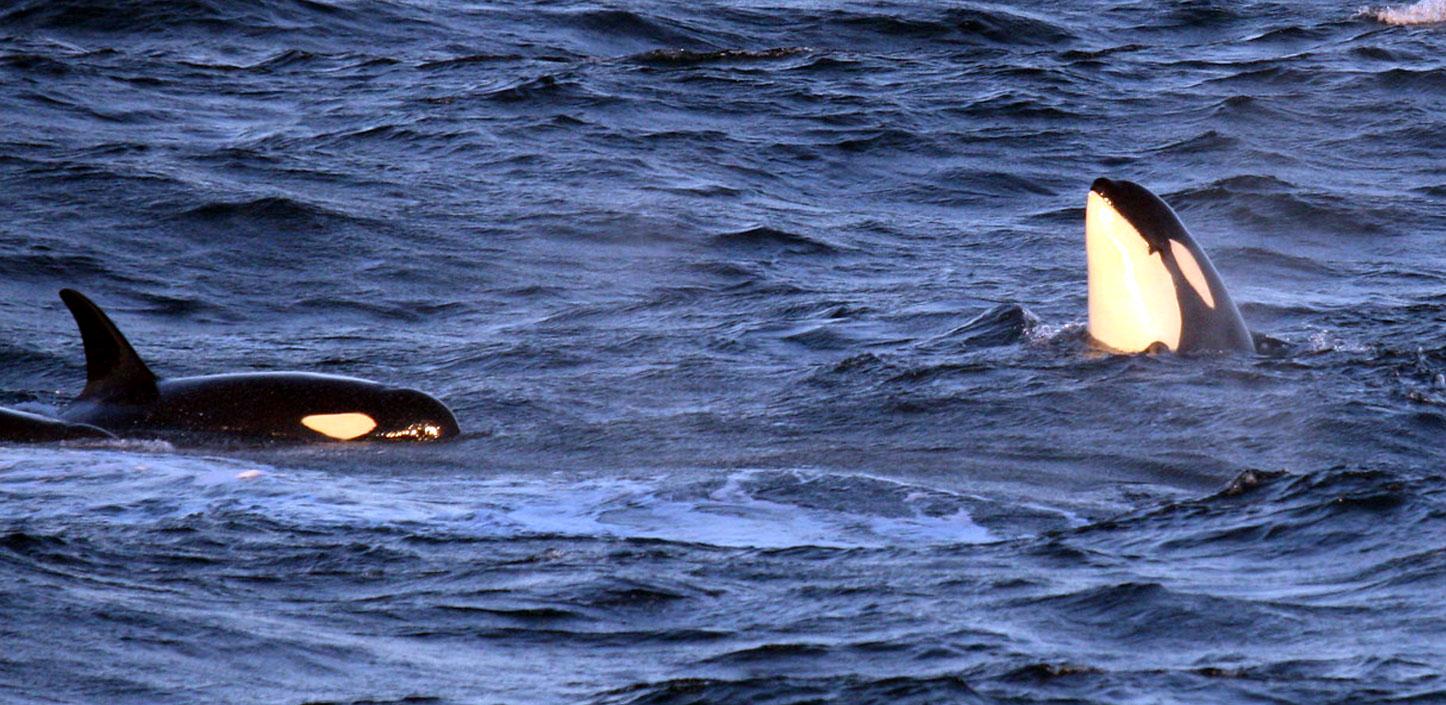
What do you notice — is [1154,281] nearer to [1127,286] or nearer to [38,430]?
[1127,286]

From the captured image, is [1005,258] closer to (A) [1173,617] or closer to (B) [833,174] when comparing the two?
(B) [833,174]

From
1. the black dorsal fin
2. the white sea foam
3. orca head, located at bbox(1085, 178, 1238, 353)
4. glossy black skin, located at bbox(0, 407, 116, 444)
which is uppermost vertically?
the white sea foam

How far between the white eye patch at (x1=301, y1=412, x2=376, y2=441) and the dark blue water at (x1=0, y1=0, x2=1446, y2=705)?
1.00 ft

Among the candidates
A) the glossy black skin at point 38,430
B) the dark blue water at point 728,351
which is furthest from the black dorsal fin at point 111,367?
the dark blue water at point 728,351

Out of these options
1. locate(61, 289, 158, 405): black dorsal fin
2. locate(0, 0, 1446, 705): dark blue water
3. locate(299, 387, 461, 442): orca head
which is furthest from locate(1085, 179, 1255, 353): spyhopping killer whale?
locate(61, 289, 158, 405): black dorsal fin

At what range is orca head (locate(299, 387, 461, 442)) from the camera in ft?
34.5

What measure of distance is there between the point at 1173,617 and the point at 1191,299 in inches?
204

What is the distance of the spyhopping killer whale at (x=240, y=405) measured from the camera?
10.5 m

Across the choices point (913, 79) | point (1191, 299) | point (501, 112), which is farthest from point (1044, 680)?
point (913, 79)

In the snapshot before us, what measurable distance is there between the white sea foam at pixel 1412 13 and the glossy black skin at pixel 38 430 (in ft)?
69.6

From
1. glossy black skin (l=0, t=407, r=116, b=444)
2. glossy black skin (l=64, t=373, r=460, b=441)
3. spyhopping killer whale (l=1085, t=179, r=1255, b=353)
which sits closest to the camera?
glossy black skin (l=0, t=407, r=116, b=444)

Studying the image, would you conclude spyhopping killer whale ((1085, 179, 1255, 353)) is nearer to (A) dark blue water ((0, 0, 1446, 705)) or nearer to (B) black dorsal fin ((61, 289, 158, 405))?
(A) dark blue water ((0, 0, 1446, 705))

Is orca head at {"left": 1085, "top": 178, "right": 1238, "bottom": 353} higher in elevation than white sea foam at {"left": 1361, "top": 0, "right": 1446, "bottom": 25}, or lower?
lower

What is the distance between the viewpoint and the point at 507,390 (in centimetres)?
1203
